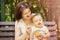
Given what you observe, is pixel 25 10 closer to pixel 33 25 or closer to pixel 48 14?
pixel 33 25

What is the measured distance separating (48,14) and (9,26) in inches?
31.8

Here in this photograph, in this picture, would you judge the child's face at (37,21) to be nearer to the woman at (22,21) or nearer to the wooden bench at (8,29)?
the woman at (22,21)

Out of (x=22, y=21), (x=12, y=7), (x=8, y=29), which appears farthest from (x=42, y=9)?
(x=22, y=21)

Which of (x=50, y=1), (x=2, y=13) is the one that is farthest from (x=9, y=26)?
(x=50, y=1)

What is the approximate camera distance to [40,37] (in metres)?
2.63

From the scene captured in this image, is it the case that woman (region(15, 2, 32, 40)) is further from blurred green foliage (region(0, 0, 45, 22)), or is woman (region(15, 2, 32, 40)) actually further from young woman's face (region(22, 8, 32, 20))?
blurred green foliage (region(0, 0, 45, 22))

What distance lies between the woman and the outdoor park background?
128cm

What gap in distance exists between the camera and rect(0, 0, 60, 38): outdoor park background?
388cm

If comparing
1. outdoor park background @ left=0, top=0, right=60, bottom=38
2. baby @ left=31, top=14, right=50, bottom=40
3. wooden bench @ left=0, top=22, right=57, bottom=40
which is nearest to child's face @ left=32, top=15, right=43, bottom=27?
baby @ left=31, top=14, right=50, bottom=40

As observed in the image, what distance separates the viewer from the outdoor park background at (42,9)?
388 centimetres

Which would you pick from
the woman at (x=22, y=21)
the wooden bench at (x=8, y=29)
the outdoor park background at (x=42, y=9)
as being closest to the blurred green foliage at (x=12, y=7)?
the outdoor park background at (x=42, y=9)

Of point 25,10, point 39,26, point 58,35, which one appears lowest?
point 58,35

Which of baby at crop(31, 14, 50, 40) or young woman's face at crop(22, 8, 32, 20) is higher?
young woman's face at crop(22, 8, 32, 20)

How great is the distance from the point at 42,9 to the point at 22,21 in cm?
135
